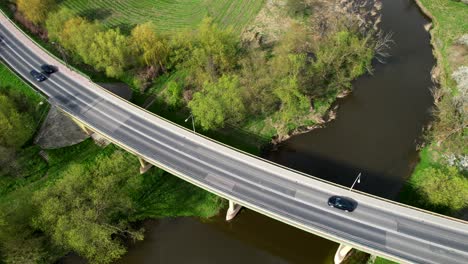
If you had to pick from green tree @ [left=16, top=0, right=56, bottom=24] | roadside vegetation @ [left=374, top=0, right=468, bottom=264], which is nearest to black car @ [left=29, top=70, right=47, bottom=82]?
green tree @ [left=16, top=0, right=56, bottom=24]

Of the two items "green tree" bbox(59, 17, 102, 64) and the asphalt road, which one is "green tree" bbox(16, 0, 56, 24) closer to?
"green tree" bbox(59, 17, 102, 64)

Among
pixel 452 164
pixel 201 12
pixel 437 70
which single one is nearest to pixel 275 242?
pixel 452 164

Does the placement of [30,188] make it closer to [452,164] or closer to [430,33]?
[452,164]

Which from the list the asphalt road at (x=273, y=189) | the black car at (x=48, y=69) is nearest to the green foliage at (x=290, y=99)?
the asphalt road at (x=273, y=189)

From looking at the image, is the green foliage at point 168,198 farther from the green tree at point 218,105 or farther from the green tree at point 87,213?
the green tree at point 218,105

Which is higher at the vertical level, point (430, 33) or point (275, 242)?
point (430, 33)

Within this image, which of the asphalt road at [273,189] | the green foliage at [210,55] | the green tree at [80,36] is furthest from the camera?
the green tree at [80,36]

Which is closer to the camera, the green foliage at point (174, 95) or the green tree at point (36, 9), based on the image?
the green foliage at point (174, 95)
